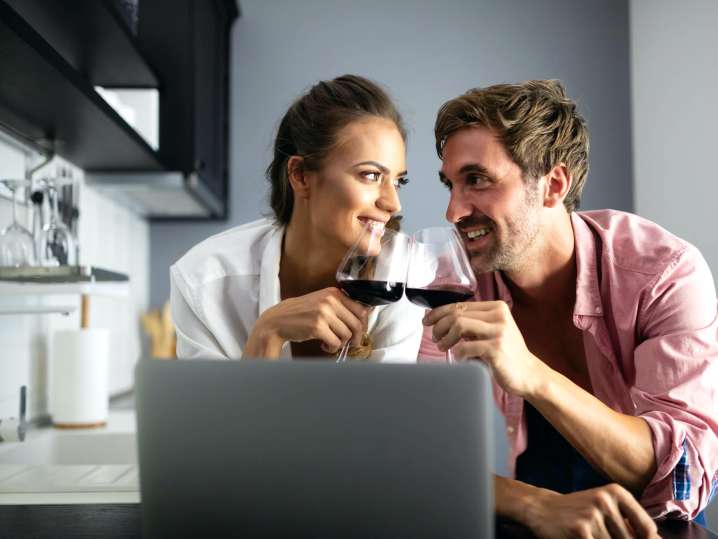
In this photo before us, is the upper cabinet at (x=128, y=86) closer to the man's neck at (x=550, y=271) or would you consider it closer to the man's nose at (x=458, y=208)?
the man's nose at (x=458, y=208)

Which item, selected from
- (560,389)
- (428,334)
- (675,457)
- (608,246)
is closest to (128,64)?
(428,334)

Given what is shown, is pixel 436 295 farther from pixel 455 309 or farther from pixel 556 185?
pixel 556 185

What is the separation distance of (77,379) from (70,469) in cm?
85

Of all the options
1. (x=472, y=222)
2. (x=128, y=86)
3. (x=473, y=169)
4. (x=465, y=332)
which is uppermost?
(x=128, y=86)

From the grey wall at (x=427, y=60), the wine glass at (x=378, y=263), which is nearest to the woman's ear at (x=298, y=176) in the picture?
the wine glass at (x=378, y=263)

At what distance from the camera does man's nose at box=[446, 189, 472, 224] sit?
1.64 meters

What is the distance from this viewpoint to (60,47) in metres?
2.10

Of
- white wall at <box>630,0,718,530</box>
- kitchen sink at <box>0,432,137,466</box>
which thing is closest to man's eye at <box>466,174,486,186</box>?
kitchen sink at <box>0,432,137,466</box>

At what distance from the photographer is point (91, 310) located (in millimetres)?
2754

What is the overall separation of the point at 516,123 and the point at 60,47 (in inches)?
50.1

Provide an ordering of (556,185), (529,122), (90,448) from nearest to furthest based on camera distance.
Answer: (529,122)
(556,185)
(90,448)

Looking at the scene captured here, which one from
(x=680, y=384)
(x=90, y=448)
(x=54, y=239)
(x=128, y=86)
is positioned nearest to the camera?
(x=680, y=384)

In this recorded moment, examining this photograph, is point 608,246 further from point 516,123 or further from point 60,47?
point 60,47

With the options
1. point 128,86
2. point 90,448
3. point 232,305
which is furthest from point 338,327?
point 128,86
